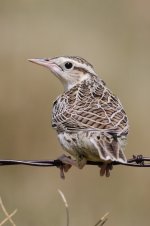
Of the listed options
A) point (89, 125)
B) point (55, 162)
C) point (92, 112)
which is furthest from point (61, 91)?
point (89, 125)

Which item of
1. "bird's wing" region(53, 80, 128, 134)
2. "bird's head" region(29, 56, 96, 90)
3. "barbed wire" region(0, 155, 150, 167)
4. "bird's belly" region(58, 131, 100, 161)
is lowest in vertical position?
"barbed wire" region(0, 155, 150, 167)

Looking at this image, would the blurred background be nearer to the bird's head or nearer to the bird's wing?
the bird's head

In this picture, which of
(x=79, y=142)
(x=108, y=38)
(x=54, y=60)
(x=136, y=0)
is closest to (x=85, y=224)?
(x=54, y=60)

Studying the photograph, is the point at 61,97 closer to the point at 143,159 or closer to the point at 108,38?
the point at 143,159

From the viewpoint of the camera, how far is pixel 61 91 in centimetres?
1352

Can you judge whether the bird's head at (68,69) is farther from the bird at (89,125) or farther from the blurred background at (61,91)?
the blurred background at (61,91)

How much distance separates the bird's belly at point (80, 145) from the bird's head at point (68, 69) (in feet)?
4.50

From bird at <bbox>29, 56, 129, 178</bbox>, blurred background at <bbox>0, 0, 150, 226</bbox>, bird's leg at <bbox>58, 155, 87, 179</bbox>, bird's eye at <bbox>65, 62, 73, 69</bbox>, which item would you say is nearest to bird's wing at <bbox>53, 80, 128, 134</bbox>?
bird at <bbox>29, 56, 129, 178</bbox>

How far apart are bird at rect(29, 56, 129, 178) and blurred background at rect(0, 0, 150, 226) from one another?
182cm

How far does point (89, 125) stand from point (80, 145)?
0.57 feet

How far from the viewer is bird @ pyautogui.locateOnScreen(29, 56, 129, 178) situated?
8.41 metres

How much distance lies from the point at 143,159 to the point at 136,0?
735cm

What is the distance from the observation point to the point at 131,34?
50.4 ft

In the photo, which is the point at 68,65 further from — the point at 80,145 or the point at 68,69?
the point at 80,145
